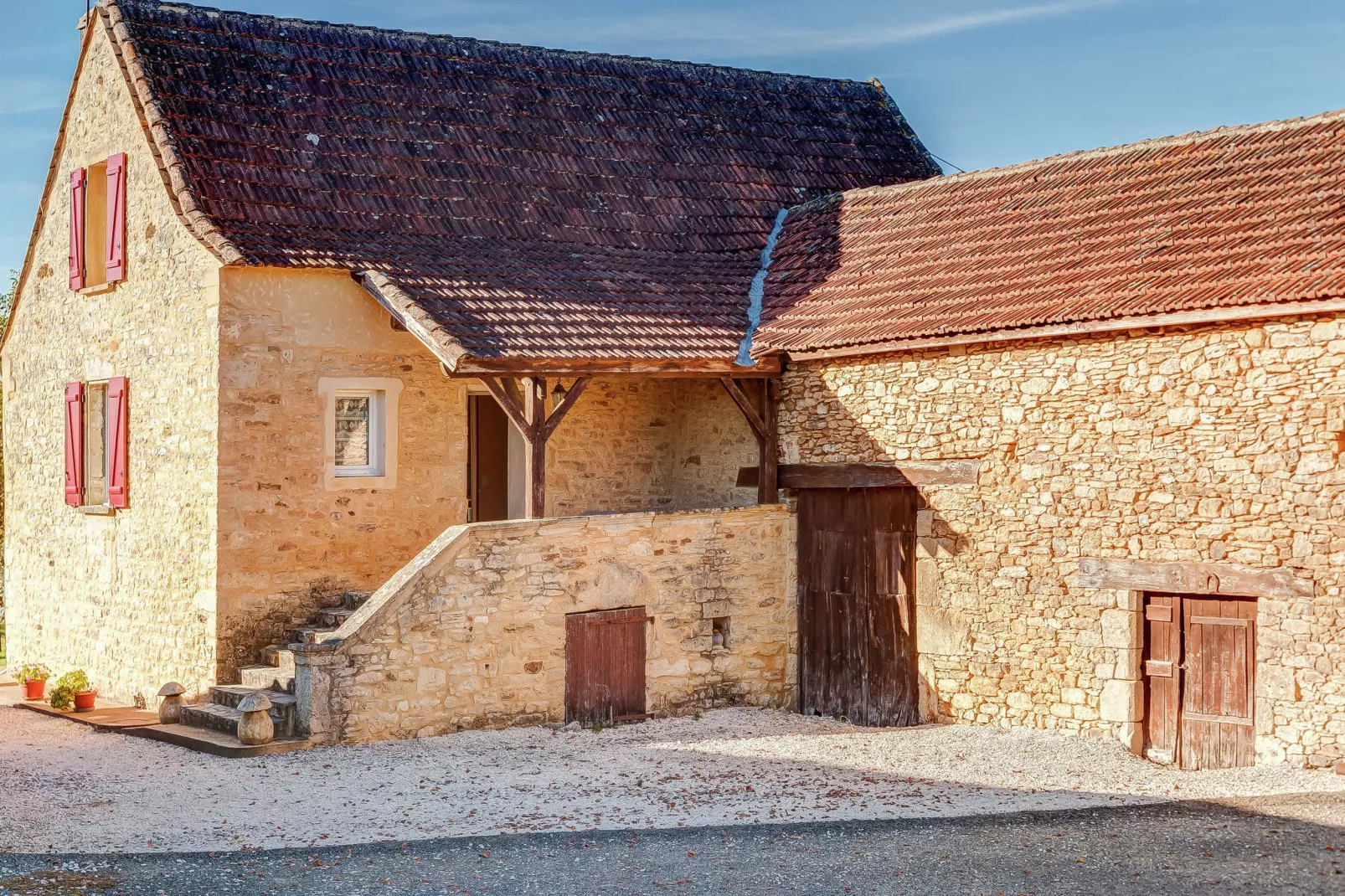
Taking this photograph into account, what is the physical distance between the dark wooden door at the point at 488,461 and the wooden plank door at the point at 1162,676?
21.3 ft

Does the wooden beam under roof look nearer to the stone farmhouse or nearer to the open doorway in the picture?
the stone farmhouse

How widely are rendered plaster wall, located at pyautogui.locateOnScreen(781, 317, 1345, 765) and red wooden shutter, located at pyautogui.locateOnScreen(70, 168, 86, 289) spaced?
7.48 m

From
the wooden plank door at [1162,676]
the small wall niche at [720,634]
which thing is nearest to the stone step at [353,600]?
the small wall niche at [720,634]

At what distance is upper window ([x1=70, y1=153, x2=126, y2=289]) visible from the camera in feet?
48.4

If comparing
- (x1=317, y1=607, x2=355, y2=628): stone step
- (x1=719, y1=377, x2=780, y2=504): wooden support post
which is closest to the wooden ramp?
(x1=317, y1=607, x2=355, y2=628): stone step

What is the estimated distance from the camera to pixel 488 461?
15070 millimetres

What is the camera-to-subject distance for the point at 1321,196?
11.3 meters

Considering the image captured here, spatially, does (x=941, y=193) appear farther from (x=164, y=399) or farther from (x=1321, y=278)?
(x=164, y=399)

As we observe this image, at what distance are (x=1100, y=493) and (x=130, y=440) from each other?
894cm

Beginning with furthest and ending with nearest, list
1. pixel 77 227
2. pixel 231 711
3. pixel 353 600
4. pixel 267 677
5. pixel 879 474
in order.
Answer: pixel 77 227 → pixel 353 600 → pixel 879 474 → pixel 267 677 → pixel 231 711

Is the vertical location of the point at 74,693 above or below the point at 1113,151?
below

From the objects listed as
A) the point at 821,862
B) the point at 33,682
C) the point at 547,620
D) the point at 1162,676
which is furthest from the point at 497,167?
the point at 821,862

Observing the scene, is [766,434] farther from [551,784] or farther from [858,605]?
[551,784]

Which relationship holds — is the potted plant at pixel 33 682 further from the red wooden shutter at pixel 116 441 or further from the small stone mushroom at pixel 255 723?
the small stone mushroom at pixel 255 723
